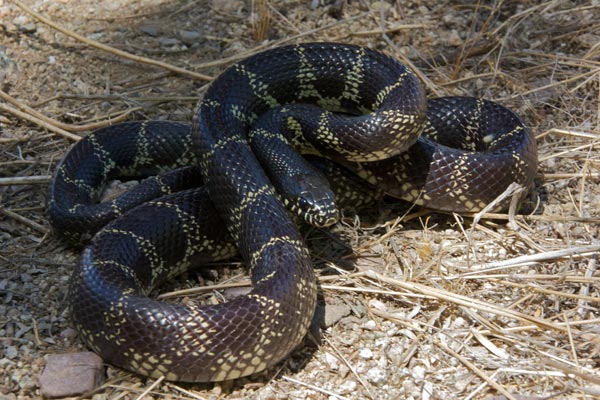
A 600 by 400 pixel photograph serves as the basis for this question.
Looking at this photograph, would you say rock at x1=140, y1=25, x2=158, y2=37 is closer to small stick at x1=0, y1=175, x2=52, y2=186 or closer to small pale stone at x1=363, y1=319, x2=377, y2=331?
small stick at x1=0, y1=175, x2=52, y2=186

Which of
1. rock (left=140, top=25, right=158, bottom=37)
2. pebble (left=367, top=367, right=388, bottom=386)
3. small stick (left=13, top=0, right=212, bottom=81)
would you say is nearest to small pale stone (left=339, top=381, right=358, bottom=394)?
pebble (left=367, top=367, right=388, bottom=386)

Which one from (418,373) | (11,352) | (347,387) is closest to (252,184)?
(347,387)

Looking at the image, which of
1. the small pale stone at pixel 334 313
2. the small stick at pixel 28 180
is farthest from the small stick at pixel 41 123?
the small pale stone at pixel 334 313

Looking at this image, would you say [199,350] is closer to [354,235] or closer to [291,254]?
[291,254]

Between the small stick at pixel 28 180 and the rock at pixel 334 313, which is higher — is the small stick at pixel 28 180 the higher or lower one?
the higher one

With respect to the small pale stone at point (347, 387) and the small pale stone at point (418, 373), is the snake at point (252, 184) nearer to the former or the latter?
the small pale stone at point (347, 387)

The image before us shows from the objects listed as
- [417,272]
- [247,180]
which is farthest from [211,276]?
[417,272]
